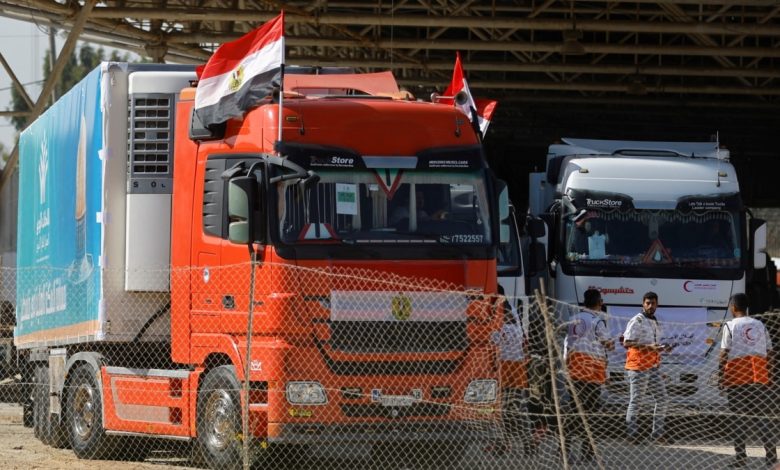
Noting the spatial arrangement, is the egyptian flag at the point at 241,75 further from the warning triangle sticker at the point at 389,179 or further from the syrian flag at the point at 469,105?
the syrian flag at the point at 469,105

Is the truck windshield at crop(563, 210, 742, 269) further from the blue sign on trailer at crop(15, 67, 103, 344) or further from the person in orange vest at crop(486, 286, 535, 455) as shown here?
the blue sign on trailer at crop(15, 67, 103, 344)

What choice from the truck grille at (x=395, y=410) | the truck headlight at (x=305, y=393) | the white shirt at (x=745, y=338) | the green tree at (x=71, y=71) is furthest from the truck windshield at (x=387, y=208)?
the green tree at (x=71, y=71)

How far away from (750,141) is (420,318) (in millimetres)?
28586

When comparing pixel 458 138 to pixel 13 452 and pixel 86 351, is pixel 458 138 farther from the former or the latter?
pixel 13 452

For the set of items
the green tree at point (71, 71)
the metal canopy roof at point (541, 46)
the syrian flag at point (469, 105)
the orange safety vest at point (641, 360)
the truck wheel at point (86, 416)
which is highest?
the green tree at point (71, 71)

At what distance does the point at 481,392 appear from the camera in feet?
35.5

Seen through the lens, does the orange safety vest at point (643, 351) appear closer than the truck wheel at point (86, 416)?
No

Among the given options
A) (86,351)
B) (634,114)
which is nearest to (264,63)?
(86,351)

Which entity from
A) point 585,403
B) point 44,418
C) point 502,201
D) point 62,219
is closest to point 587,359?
point 585,403

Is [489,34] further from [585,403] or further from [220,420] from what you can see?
[220,420]

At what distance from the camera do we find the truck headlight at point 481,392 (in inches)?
425

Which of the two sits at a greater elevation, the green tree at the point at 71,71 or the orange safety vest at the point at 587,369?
the green tree at the point at 71,71

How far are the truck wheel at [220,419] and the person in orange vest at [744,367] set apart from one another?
15.4 feet

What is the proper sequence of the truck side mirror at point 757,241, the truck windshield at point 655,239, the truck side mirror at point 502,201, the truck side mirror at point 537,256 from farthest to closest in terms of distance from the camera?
1. the truck side mirror at point 757,241
2. the truck windshield at point 655,239
3. the truck side mirror at point 537,256
4. the truck side mirror at point 502,201
